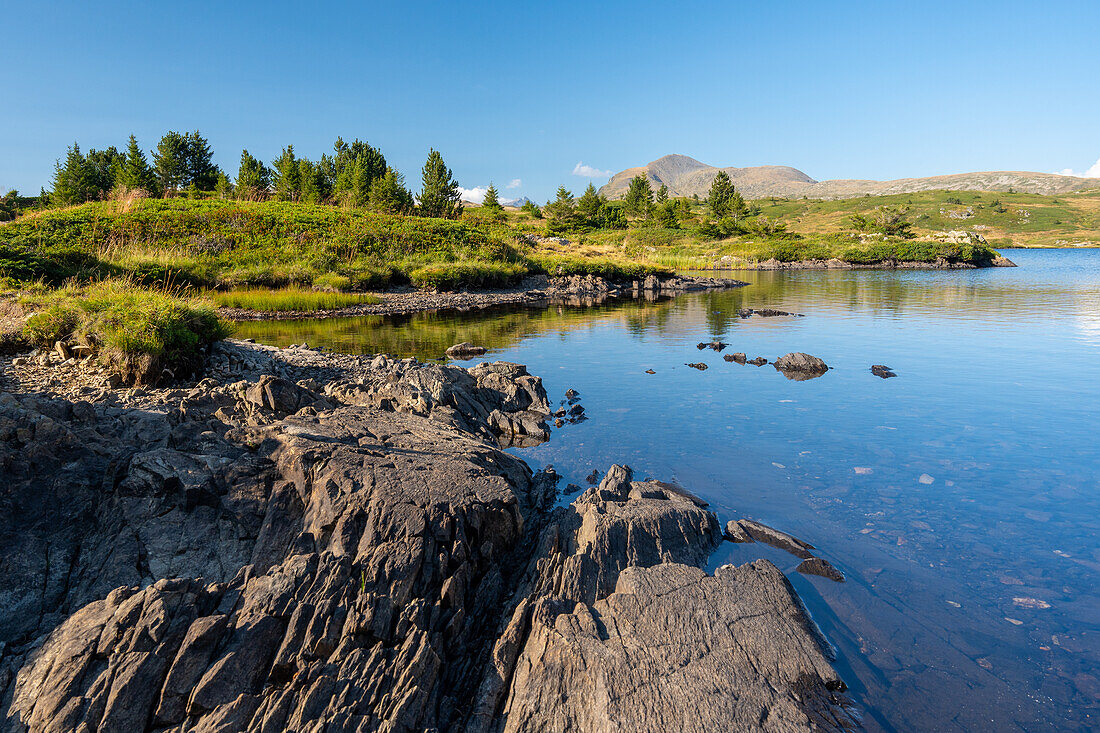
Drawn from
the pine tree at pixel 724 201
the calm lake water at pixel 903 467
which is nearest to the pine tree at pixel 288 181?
the calm lake water at pixel 903 467

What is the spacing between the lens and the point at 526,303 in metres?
40.1

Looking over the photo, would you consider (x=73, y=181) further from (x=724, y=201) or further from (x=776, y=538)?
(x=724, y=201)

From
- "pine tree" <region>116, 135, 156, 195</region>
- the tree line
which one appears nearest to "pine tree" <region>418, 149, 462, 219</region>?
the tree line

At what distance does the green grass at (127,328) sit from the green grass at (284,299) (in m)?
18.2

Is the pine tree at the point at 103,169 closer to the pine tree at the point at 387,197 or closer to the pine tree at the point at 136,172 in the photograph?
the pine tree at the point at 136,172

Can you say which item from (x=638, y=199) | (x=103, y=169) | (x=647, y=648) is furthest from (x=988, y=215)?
(x=103, y=169)

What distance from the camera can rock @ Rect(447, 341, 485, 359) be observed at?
20.0 m

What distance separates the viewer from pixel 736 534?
7.80 m

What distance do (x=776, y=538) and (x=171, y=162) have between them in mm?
79770

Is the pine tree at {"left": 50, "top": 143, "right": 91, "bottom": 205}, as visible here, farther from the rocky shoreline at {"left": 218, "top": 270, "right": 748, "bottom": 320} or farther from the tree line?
the rocky shoreline at {"left": 218, "top": 270, "right": 748, "bottom": 320}

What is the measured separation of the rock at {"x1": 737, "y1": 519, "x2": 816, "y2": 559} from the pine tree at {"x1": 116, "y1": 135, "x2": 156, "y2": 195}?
70.6 meters

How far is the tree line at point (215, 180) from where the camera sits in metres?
58.4

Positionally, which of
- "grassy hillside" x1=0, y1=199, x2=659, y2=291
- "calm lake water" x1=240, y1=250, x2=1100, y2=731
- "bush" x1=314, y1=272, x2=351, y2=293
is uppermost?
"grassy hillside" x1=0, y1=199, x2=659, y2=291

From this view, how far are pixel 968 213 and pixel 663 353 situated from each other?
176627 millimetres
